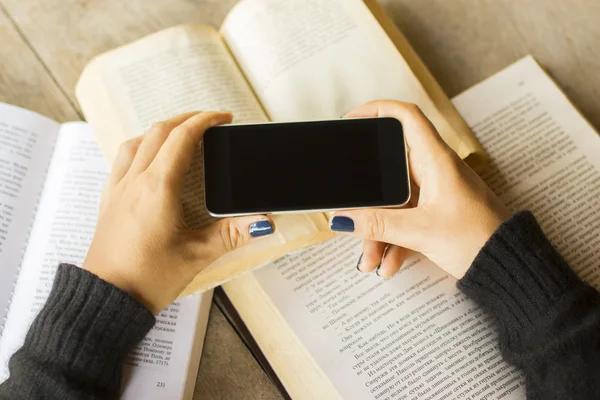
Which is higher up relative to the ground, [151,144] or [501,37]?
[151,144]

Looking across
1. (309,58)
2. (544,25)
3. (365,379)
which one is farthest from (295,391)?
(544,25)

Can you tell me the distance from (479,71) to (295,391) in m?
0.49

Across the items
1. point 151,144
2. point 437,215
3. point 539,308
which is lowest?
point 539,308

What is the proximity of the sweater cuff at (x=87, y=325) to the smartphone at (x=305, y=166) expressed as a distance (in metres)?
0.13

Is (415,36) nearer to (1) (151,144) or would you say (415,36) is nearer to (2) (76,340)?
(1) (151,144)

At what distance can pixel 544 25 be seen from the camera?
72 centimetres

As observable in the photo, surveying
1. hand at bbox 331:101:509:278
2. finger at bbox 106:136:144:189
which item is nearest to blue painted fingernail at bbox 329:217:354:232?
hand at bbox 331:101:509:278

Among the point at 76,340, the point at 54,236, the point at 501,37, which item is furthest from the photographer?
the point at 501,37

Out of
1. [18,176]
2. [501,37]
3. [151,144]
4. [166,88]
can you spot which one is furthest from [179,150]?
[501,37]

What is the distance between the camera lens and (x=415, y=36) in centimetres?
72

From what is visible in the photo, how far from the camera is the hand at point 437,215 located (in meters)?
0.50

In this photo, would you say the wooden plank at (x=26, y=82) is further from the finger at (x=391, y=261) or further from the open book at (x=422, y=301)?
the finger at (x=391, y=261)

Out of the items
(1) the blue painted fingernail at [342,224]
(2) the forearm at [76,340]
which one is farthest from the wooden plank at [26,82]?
(1) the blue painted fingernail at [342,224]

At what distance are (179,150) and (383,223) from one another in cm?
22
